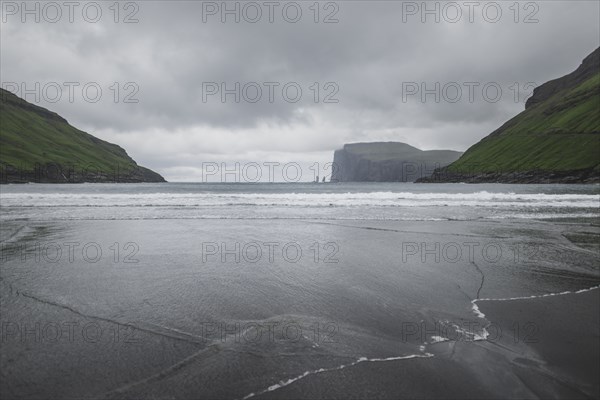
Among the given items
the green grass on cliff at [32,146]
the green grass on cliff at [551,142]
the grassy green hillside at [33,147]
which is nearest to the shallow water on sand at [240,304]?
the green grass on cliff at [551,142]

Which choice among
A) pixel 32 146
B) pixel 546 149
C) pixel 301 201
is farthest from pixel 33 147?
pixel 546 149

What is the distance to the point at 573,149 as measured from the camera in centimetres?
12606

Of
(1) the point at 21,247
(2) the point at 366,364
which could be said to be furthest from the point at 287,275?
(1) the point at 21,247

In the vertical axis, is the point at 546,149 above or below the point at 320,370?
above

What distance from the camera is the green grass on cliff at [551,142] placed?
123 m

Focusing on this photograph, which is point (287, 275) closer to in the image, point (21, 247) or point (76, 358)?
point (76, 358)

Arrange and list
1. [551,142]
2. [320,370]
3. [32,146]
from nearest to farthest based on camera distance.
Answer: [320,370] < [551,142] < [32,146]

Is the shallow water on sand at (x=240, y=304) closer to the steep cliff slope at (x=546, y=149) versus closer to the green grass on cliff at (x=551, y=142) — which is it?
the steep cliff slope at (x=546, y=149)

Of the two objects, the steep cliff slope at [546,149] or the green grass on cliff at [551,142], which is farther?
the green grass on cliff at [551,142]

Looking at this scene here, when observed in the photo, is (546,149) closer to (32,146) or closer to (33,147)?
(33,147)

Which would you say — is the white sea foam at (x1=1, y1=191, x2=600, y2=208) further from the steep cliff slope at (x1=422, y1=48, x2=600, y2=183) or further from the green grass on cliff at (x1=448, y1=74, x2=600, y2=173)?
the green grass on cliff at (x1=448, y1=74, x2=600, y2=173)

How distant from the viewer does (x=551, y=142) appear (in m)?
140

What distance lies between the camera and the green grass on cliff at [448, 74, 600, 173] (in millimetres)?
122875

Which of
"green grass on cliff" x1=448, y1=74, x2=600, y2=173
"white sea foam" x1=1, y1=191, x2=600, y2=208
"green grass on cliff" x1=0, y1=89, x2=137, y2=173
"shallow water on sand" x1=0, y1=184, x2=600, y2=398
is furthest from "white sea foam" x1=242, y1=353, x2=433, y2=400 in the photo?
"green grass on cliff" x1=0, y1=89, x2=137, y2=173
